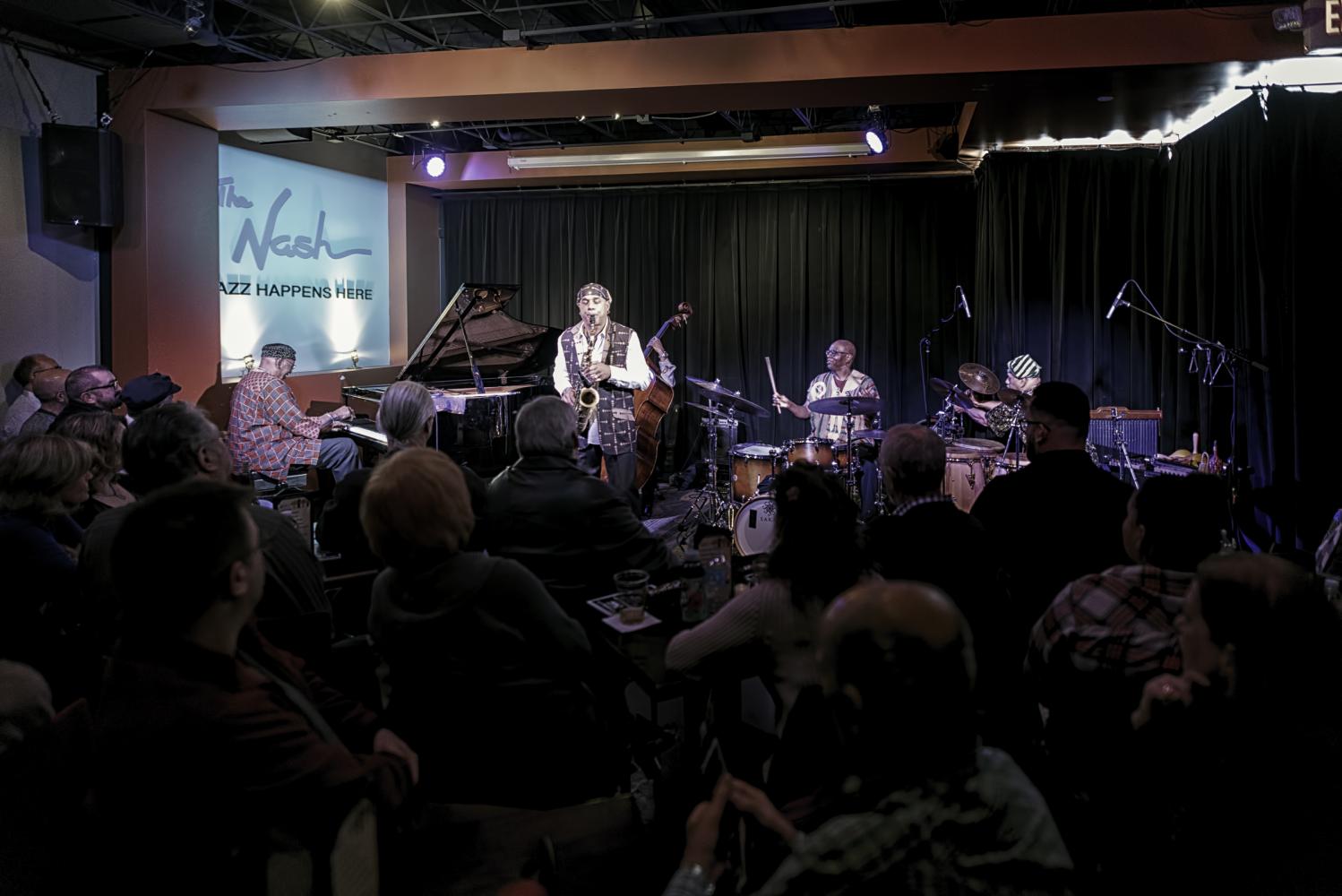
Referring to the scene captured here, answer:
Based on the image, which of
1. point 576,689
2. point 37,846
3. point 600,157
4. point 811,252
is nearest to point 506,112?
point 600,157

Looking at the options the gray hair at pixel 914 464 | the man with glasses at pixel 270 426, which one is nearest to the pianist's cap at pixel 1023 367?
the gray hair at pixel 914 464

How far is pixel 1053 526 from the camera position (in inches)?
109

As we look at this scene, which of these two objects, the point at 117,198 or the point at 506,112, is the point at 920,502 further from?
the point at 117,198

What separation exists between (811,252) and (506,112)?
428cm

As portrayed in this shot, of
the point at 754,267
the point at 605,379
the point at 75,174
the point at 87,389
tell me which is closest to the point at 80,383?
the point at 87,389

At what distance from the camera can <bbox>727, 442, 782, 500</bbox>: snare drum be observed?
21.8 feet

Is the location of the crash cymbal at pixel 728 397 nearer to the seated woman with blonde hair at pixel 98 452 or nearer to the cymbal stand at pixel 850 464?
the cymbal stand at pixel 850 464

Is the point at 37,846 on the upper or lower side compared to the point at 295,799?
lower

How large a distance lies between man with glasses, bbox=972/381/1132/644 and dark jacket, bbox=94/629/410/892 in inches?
78.3

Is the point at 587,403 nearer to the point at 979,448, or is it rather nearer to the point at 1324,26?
the point at 979,448

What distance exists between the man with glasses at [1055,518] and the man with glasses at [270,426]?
4977 mm

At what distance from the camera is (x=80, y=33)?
6.11 m

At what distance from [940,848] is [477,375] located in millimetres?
6113

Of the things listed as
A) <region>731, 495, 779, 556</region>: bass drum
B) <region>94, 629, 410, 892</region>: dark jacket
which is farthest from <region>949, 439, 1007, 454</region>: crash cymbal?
<region>94, 629, 410, 892</region>: dark jacket
